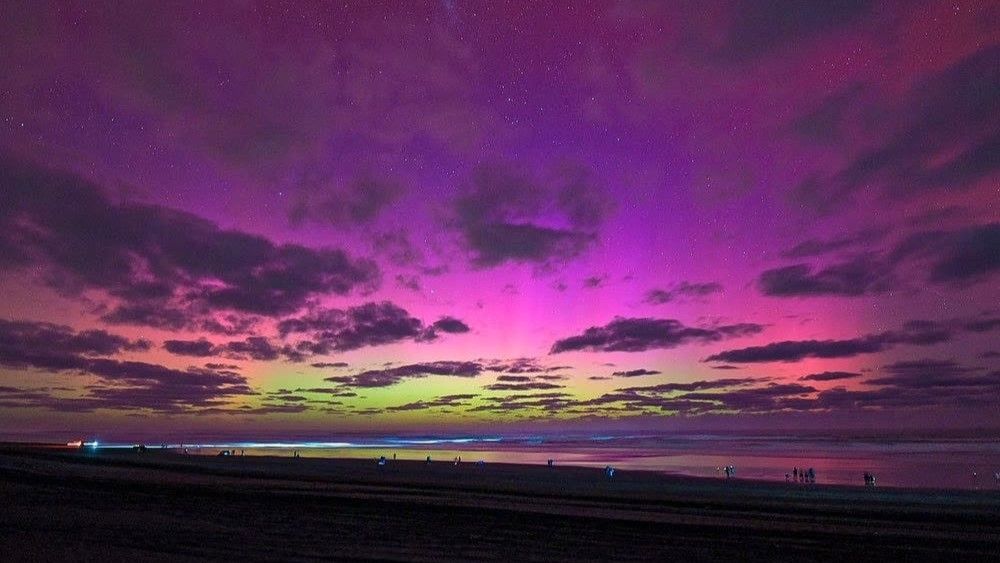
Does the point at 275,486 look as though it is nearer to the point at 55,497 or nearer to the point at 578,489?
the point at 55,497

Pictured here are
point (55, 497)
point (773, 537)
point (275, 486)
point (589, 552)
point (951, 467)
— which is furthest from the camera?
point (951, 467)

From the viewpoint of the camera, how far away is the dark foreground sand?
18312 millimetres

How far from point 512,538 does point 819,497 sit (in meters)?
26.1

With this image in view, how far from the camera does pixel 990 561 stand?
64.6 ft

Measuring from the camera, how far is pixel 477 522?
2483 centimetres

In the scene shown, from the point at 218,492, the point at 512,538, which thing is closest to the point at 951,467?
the point at 512,538

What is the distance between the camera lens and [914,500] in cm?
→ 3750

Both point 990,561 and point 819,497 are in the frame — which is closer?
point 990,561

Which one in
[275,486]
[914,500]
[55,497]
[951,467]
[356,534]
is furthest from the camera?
[951,467]

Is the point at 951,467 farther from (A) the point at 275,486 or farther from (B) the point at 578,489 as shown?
(A) the point at 275,486

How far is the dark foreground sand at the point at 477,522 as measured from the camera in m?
18.3

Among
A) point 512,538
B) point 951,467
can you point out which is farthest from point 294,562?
point 951,467

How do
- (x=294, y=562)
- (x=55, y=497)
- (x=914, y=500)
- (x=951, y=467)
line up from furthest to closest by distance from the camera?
(x=951, y=467) < (x=914, y=500) < (x=55, y=497) < (x=294, y=562)

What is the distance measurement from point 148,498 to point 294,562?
19.3 meters
